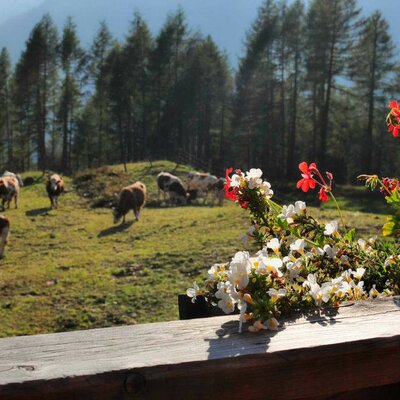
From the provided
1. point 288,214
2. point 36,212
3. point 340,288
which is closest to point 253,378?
point 340,288

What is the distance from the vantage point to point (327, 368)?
1.32 metres

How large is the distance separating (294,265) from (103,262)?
9.90 m

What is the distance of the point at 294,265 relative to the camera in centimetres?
184

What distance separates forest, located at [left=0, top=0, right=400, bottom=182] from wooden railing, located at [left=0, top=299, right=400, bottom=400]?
36.5 m

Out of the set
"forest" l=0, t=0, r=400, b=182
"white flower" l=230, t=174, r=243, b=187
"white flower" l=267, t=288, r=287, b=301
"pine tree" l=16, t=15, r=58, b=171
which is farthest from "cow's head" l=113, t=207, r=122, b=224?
"pine tree" l=16, t=15, r=58, b=171

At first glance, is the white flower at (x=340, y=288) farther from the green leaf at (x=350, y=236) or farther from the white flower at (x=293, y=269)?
the green leaf at (x=350, y=236)

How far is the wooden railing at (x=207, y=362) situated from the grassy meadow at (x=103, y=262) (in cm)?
647

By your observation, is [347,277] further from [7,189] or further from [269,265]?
[7,189]

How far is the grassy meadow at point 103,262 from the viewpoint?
809cm

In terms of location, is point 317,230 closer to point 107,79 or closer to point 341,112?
point 341,112

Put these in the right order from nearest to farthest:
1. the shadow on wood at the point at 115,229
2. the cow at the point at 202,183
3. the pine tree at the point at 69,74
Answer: the shadow on wood at the point at 115,229
the cow at the point at 202,183
the pine tree at the point at 69,74

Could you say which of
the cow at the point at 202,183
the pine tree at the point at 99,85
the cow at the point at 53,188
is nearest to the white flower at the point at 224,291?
the cow at the point at 53,188

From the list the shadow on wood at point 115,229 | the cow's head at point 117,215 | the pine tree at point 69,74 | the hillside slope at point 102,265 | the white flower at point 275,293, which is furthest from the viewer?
the pine tree at point 69,74

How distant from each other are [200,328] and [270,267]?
0.32 meters
